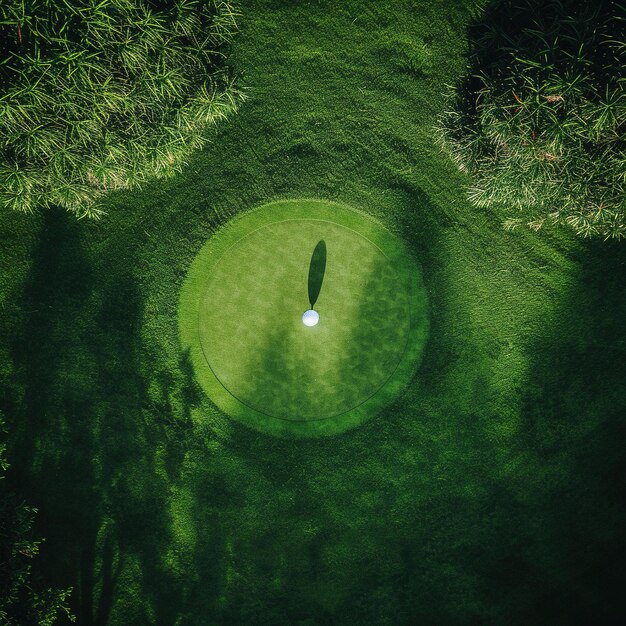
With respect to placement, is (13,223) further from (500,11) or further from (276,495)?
(500,11)

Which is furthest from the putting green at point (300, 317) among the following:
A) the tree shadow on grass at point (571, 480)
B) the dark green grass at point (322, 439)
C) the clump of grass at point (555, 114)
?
the tree shadow on grass at point (571, 480)

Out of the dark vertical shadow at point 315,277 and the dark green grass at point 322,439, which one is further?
the dark green grass at point 322,439

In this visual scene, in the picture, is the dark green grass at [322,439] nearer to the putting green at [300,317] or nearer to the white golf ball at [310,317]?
the putting green at [300,317]

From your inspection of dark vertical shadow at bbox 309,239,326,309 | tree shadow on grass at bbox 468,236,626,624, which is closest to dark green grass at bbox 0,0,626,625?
tree shadow on grass at bbox 468,236,626,624

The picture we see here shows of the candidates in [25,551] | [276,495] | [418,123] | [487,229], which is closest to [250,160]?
[418,123]

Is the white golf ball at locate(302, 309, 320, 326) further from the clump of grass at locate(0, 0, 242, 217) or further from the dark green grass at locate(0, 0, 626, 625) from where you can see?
the clump of grass at locate(0, 0, 242, 217)

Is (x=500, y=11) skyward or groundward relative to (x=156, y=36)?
skyward
